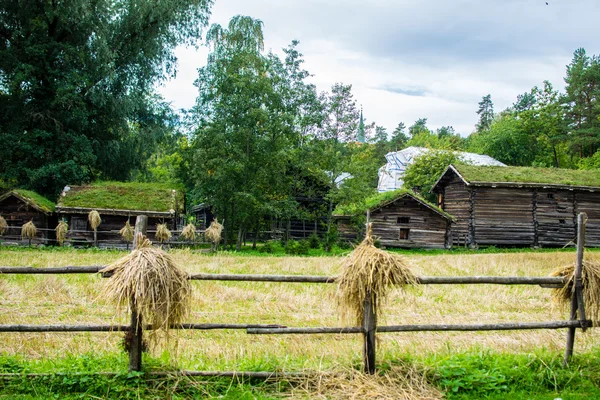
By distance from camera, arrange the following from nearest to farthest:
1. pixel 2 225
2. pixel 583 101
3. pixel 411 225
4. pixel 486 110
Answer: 1. pixel 2 225
2. pixel 411 225
3. pixel 583 101
4. pixel 486 110

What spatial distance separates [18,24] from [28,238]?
600 inches

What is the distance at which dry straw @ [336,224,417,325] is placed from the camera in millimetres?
5588

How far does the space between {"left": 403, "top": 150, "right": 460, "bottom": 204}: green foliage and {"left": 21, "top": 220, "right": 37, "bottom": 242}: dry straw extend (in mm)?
31613

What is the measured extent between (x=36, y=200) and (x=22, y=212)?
1195 millimetres

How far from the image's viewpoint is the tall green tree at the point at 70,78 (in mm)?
31812

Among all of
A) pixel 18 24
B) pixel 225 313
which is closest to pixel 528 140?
pixel 18 24

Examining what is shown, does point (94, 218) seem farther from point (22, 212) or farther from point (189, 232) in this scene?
point (189, 232)

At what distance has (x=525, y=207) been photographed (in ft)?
108

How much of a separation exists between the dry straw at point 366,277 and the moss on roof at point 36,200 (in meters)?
28.9

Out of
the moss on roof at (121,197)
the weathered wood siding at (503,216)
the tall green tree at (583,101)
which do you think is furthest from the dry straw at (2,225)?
the tall green tree at (583,101)

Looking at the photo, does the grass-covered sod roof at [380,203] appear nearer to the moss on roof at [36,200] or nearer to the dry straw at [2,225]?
the moss on roof at [36,200]

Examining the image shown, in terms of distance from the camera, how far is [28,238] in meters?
28.3

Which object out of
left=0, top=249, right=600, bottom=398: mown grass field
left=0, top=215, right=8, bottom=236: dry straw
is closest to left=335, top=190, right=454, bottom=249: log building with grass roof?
left=0, top=215, right=8, bottom=236: dry straw

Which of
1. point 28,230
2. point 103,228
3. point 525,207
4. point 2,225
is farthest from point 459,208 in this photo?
point 2,225
